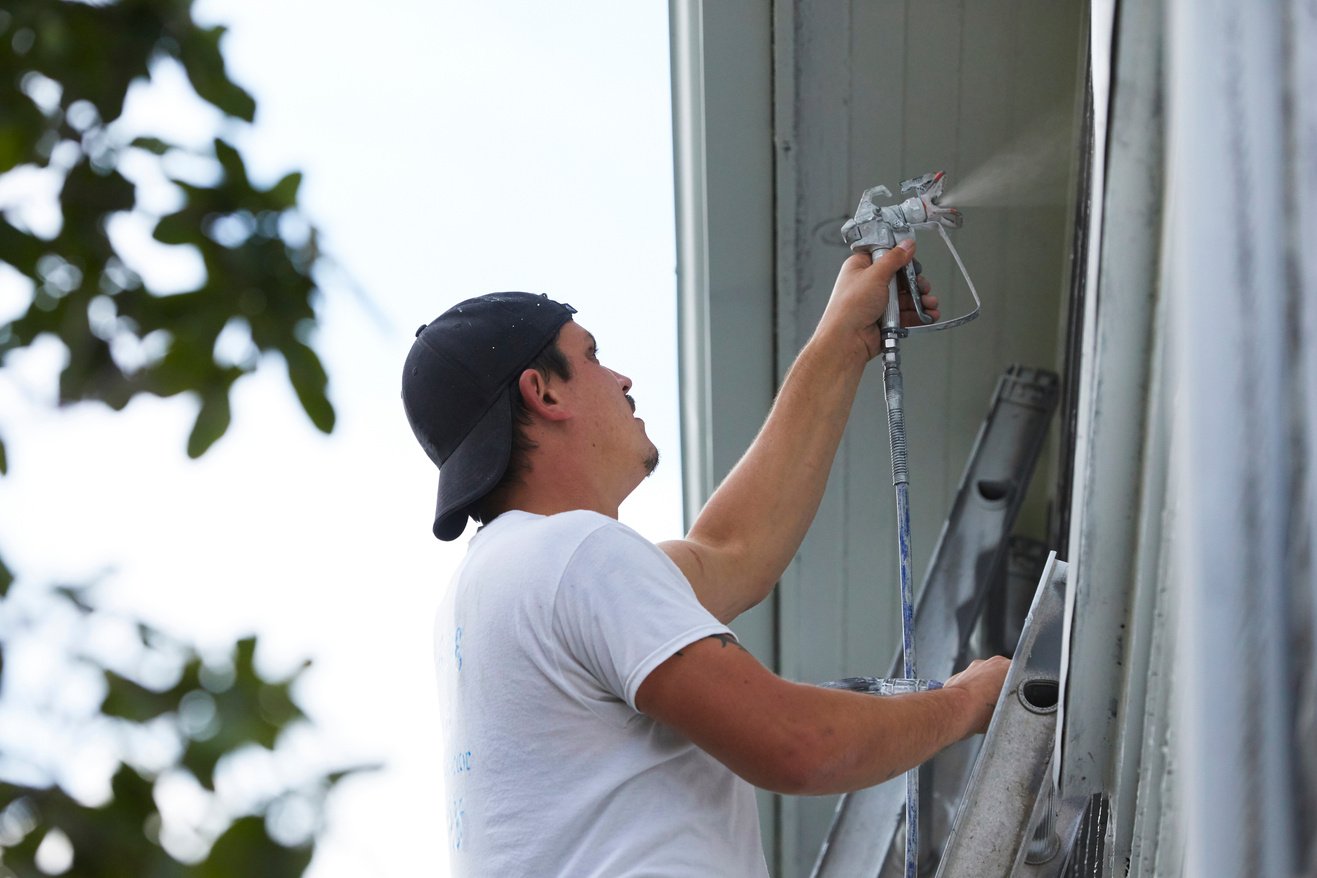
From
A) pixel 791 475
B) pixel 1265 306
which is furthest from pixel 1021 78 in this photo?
pixel 1265 306

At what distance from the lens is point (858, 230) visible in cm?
222

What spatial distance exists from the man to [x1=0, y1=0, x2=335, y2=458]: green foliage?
0.65m

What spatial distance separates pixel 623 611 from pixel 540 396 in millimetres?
534

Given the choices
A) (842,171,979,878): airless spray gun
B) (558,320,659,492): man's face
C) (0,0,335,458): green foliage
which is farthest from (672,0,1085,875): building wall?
(0,0,335,458): green foliage

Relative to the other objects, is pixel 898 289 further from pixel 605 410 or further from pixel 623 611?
pixel 623 611

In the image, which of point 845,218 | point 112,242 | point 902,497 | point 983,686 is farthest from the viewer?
point 845,218

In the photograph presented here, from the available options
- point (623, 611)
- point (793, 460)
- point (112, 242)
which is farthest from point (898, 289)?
point (112, 242)

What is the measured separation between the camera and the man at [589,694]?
1547mm

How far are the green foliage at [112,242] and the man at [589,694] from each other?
2.12ft

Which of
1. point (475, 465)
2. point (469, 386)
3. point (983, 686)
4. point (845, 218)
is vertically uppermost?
point (845, 218)

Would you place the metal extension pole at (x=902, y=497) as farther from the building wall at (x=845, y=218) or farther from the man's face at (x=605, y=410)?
the building wall at (x=845, y=218)

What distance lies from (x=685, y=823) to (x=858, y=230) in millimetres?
1018

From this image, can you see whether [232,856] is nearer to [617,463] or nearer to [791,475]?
[617,463]

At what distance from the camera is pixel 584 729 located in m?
1.65
